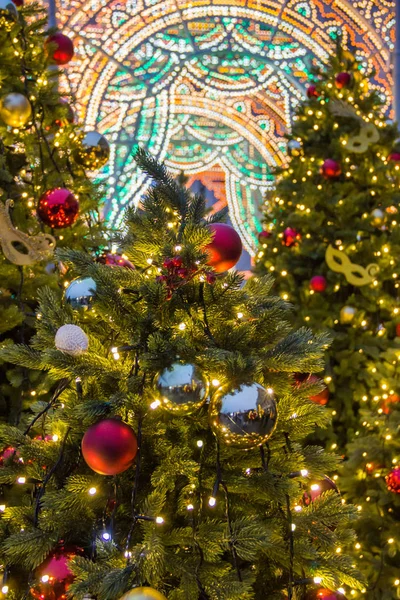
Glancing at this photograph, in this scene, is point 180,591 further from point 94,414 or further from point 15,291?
point 15,291

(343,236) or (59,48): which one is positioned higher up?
(59,48)

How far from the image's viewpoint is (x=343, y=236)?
2480 mm

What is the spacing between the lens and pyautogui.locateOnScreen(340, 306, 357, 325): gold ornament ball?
2.37 m

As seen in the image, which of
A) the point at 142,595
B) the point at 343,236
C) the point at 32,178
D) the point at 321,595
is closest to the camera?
the point at 142,595

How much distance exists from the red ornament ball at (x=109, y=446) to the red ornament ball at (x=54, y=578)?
14 cm

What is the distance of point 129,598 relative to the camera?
0.67 meters

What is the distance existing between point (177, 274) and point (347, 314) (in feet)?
5.47

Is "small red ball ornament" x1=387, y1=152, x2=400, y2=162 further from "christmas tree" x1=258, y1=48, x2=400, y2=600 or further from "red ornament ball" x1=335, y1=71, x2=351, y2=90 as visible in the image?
"red ornament ball" x1=335, y1=71, x2=351, y2=90

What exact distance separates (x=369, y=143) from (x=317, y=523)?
2.03 meters

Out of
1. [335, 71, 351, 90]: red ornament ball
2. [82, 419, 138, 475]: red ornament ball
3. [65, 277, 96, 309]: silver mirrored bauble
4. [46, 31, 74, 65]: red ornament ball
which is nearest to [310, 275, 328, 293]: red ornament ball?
[335, 71, 351, 90]: red ornament ball

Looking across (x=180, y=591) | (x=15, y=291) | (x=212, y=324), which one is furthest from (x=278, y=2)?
(x=180, y=591)

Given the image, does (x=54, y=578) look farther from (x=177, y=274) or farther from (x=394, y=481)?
(x=394, y=481)

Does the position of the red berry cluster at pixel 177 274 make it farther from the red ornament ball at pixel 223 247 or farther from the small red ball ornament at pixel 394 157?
the small red ball ornament at pixel 394 157

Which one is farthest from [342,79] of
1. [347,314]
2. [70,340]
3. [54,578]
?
[54,578]
